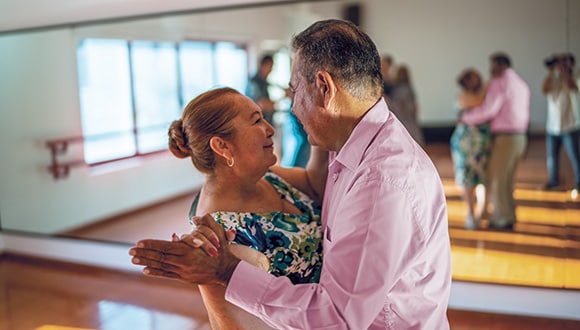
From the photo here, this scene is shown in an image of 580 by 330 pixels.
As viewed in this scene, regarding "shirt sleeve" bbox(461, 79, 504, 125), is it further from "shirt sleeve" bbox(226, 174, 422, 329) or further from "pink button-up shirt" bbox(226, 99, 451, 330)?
"shirt sleeve" bbox(226, 174, 422, 329)

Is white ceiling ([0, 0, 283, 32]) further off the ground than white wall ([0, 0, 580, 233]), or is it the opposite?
white ceiling ([0, 0, 283, 32])

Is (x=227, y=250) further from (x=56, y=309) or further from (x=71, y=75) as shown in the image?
(x=71, y=75)

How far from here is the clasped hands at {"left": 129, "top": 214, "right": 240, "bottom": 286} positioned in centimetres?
104

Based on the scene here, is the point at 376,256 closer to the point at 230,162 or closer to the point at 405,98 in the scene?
the point at 230,162

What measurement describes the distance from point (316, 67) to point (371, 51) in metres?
0.12

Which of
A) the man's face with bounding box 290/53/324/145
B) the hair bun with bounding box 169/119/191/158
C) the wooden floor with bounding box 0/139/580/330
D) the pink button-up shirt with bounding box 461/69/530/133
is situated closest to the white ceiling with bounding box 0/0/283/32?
the wooden floor with bounding box 0/139/580/330

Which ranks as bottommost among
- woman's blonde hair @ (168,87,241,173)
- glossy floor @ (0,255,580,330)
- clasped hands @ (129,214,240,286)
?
glossy floor @ (0,255,580,330)

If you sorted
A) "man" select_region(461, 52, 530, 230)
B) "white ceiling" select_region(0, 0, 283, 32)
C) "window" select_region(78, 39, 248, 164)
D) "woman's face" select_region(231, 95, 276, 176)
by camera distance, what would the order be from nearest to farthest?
"woman's face" select_region(231, 95, 276, 176)
"white ceiling" select_region(0, 0, 283, 32)
"man" select_region(461, 52, 530, 230)
"window" select_region(78, 39, 248, 164)

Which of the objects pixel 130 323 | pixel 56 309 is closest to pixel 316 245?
pixel 130 323

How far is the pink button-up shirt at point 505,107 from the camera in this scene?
3816 millimetres

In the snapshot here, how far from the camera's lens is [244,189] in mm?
1539

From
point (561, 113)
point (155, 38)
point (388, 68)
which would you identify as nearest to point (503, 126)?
point (561, 113)

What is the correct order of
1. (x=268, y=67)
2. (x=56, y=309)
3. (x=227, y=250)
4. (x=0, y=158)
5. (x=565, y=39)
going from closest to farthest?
(x=227, y=250) < (x=565, y=39) < (x=56, y=309) < (x=268, y=67) < (x=0, y=158)

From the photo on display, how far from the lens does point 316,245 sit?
1.48 meters
